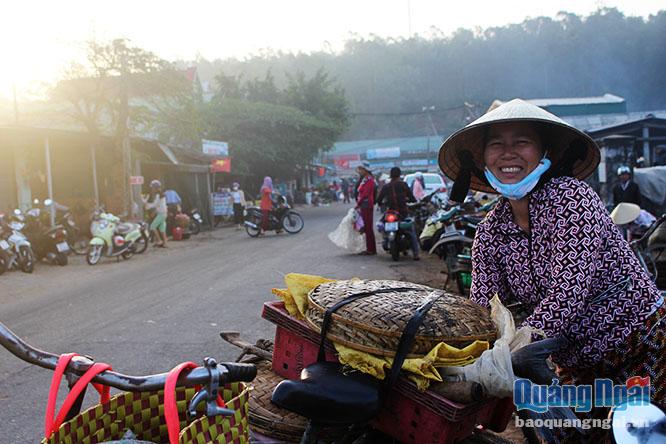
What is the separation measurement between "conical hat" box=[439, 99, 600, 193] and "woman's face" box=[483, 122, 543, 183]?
6cm

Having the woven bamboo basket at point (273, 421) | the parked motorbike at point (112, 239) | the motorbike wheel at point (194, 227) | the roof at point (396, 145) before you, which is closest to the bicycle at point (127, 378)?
the woven bamboo basket at point (273, 421)

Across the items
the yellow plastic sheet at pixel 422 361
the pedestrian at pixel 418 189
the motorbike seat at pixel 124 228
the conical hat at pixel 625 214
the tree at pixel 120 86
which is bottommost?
the motorbike seat at pixel 124 228

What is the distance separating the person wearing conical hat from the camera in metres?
1.80

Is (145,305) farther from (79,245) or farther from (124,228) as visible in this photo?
(79,245)

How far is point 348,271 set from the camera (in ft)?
32.2

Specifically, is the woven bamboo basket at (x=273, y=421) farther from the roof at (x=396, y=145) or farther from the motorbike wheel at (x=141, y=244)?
the roof at (x=396, y=145)

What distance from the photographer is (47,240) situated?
12.4m

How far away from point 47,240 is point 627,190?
11.7 m

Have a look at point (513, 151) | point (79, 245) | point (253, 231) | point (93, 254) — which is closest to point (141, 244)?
point (93, 254)

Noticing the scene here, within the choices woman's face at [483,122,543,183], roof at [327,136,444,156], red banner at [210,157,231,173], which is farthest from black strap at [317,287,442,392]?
roof at [327,136,444,156]

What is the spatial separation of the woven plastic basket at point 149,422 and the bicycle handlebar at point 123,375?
0.06 metres

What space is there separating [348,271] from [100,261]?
6369 mm

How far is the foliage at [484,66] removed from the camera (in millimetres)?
69062

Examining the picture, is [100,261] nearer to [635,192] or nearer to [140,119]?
[140,119]
